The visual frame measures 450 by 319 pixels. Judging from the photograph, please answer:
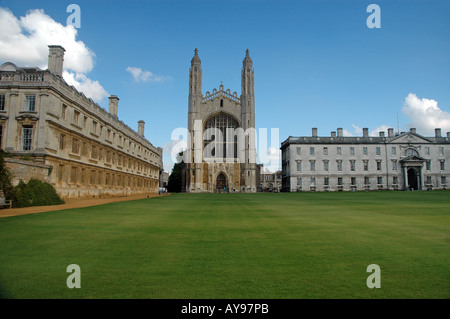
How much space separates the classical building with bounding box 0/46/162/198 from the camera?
2438cm

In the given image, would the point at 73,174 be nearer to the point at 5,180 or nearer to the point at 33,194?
the point at 33,194

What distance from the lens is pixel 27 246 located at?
7.12m

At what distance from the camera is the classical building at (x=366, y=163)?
221ft

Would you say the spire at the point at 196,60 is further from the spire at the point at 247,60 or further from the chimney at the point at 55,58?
the chimney at the point at 55,58

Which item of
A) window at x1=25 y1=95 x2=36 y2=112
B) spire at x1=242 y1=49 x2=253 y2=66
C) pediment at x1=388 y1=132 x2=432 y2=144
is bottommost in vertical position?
window at x1=25 y1=95 x2=36 y2=112

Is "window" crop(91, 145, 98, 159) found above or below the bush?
above

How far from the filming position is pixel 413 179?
69.6 meters

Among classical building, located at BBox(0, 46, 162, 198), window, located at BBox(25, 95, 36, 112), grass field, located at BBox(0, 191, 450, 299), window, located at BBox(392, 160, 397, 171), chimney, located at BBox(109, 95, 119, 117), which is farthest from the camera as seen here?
window, located at BBox(392, 160, 397, 171)

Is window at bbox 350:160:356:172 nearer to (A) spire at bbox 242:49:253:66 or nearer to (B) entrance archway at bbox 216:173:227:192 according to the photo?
(B) entrance archway at bbox 216:173:227:192

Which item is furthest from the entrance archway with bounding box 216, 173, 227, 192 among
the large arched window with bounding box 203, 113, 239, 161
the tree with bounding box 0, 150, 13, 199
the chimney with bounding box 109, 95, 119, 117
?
the tree with bounding box 0, 150, 13, 199

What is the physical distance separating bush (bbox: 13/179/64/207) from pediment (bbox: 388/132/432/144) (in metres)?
65.5

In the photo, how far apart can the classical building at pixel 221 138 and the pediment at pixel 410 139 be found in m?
30.0

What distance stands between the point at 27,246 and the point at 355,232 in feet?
26.8
